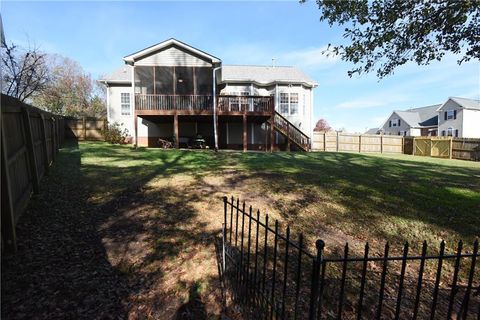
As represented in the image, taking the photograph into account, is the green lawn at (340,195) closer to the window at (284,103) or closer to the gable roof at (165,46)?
the gable roof at (165,46)

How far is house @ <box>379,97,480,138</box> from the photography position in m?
42.8

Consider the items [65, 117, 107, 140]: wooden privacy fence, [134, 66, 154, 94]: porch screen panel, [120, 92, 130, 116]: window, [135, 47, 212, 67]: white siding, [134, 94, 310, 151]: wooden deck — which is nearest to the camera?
[134, 94, 310, 151]: wooden deck

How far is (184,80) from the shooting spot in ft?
65.2

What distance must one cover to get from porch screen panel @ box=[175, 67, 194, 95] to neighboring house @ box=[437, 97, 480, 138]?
131ft

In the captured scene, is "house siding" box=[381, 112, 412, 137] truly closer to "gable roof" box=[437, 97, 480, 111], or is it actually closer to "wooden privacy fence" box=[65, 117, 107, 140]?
"gable roof" box=[437, 97, 480, 111]

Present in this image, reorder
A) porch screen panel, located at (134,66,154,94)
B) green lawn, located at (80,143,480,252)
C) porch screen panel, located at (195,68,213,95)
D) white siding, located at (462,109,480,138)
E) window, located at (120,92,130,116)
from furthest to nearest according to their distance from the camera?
white siding, located at (462,109,480,138)
window, located at (120,92,130,116)
porch screen panel, located at (195,68,213,95)
porch screen panel, located at (134,66,154,94)
green lawn, located at (80,143,480,252)

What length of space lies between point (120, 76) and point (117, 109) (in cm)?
257

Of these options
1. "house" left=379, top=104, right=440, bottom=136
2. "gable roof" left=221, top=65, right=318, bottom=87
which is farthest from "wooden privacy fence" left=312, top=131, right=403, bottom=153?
"house" left=379, top=104, right=440, bottom=136

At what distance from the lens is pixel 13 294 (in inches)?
138

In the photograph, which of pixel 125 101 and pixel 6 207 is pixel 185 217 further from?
pixel 125 101

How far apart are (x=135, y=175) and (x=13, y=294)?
17.9ft

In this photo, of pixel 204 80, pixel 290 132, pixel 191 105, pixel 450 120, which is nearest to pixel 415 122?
pixel 450 120

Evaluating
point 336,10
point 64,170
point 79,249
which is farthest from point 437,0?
point 64,170

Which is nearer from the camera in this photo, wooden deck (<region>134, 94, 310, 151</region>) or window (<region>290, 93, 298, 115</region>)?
wooden deck (<region>134, 94, 310, 151</region>)
